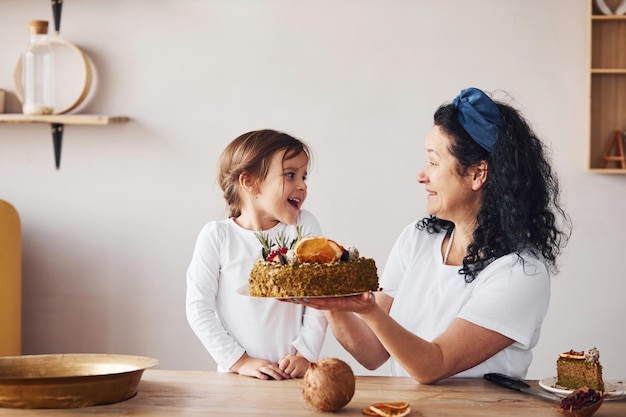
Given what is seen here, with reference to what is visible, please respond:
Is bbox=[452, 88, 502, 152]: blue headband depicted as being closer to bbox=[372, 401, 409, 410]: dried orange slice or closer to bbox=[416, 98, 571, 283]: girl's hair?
bbox=[416, 98, 571, 283]: girl's hair

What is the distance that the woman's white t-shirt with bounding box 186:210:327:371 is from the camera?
2.11m

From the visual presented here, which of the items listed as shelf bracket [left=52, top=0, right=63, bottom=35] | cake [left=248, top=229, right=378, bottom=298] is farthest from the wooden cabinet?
shelf bracket [left=52, top=0, right=63, bottom=35]

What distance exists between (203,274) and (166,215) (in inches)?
50.2

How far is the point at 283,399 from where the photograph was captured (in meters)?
1.64

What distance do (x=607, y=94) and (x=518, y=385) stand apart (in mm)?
1856

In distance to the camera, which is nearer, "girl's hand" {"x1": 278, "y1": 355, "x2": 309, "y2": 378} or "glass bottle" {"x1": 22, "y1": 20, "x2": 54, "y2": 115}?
"girl's hand" {"x1": 278, "y1": 355, "x2": 309, "y2": 378}

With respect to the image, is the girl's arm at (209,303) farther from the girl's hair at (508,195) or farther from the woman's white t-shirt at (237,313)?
the girl's hair at (508,195)

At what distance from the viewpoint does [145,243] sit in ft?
11.2

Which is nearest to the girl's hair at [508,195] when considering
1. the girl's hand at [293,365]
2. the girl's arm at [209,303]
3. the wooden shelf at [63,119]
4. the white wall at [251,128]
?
the girl's hand at [293,365]

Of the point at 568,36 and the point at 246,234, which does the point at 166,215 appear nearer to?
the point at 246,234

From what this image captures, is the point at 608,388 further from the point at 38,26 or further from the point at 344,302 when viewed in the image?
the point at 38,26

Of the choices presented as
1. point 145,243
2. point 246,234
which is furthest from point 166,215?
point 246,234

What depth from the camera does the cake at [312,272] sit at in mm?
1648

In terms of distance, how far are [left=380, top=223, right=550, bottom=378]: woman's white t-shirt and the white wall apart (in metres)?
1.19
